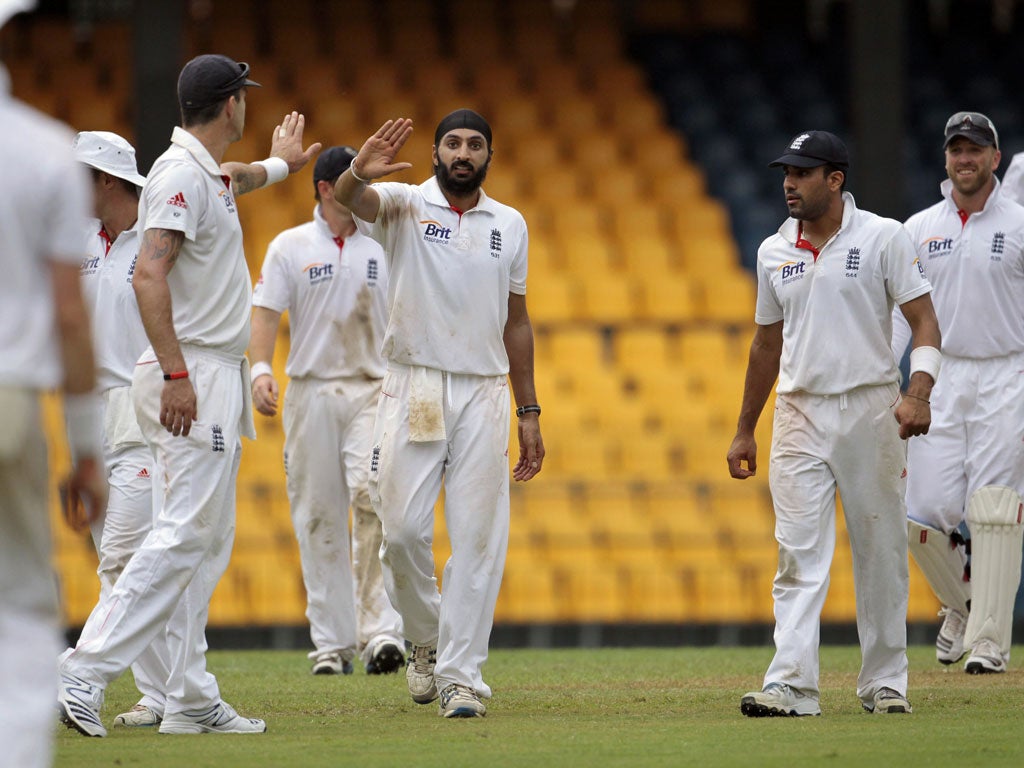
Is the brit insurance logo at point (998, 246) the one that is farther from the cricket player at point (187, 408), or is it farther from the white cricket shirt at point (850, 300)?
the cricket player at point (187, 408)

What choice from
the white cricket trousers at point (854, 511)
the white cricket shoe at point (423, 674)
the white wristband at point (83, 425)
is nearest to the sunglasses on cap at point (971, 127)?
the white cricket trousers at point (854, 511)

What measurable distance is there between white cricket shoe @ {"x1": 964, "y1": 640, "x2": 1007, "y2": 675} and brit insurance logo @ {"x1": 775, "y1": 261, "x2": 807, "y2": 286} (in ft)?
8.54

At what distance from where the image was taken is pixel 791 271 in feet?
24.7

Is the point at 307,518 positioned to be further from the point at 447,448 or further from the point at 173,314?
the point at 173,314

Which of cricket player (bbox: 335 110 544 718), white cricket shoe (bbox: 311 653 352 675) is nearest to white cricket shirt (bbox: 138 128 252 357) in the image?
cricket player (bbox: 335 110 544 718)

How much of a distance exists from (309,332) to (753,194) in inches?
398

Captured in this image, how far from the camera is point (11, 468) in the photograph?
4.41 meters

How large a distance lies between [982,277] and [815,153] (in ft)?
7.61

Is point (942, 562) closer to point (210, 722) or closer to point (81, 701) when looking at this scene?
point (210, 722)

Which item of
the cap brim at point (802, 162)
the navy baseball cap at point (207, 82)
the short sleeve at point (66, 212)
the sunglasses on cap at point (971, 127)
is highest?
the sunglasses on cap at point (971, 127)

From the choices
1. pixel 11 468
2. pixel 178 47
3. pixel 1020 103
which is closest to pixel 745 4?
pixel 1020 103

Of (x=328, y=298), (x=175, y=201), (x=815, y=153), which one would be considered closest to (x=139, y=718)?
(x=175, y=201)

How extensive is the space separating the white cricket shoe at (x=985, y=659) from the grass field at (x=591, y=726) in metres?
0.10

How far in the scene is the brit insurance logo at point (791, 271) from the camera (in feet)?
24.6
